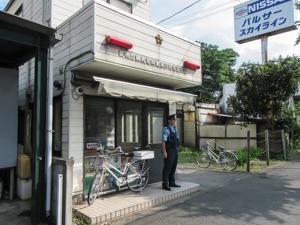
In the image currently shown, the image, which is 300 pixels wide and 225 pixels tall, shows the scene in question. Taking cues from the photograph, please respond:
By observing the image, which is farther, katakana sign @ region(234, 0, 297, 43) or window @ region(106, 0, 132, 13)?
katakana sign @ region(234, 0, 297, 43)

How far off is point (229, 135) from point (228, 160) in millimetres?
5259

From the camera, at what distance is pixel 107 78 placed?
274 inches

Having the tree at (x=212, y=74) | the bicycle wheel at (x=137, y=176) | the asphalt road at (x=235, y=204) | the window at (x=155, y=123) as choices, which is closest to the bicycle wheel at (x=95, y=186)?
the bicycle wheel at (x=137, y=176)

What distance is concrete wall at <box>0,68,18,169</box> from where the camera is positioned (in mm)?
6992

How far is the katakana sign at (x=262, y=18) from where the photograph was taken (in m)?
17.9

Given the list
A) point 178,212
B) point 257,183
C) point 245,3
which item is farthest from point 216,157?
point 245,3

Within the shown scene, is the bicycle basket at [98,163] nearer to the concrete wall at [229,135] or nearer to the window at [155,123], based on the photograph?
the window at [155,123]

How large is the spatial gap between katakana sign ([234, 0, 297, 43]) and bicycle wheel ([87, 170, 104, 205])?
53.4 feet

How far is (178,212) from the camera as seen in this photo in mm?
6152

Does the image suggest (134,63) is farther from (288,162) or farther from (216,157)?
(288,162)

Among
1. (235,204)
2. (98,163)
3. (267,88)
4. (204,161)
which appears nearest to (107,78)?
(98,163)

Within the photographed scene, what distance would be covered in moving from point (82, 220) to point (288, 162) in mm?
11125

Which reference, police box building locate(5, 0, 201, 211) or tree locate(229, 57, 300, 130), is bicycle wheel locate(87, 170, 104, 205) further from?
tree locate(229, 57, 300, 130)

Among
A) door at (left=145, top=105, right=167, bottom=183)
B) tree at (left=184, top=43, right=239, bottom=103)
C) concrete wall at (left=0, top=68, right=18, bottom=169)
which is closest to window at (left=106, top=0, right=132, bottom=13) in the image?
door at (left=145, top=105, right=167, bottom=183)
